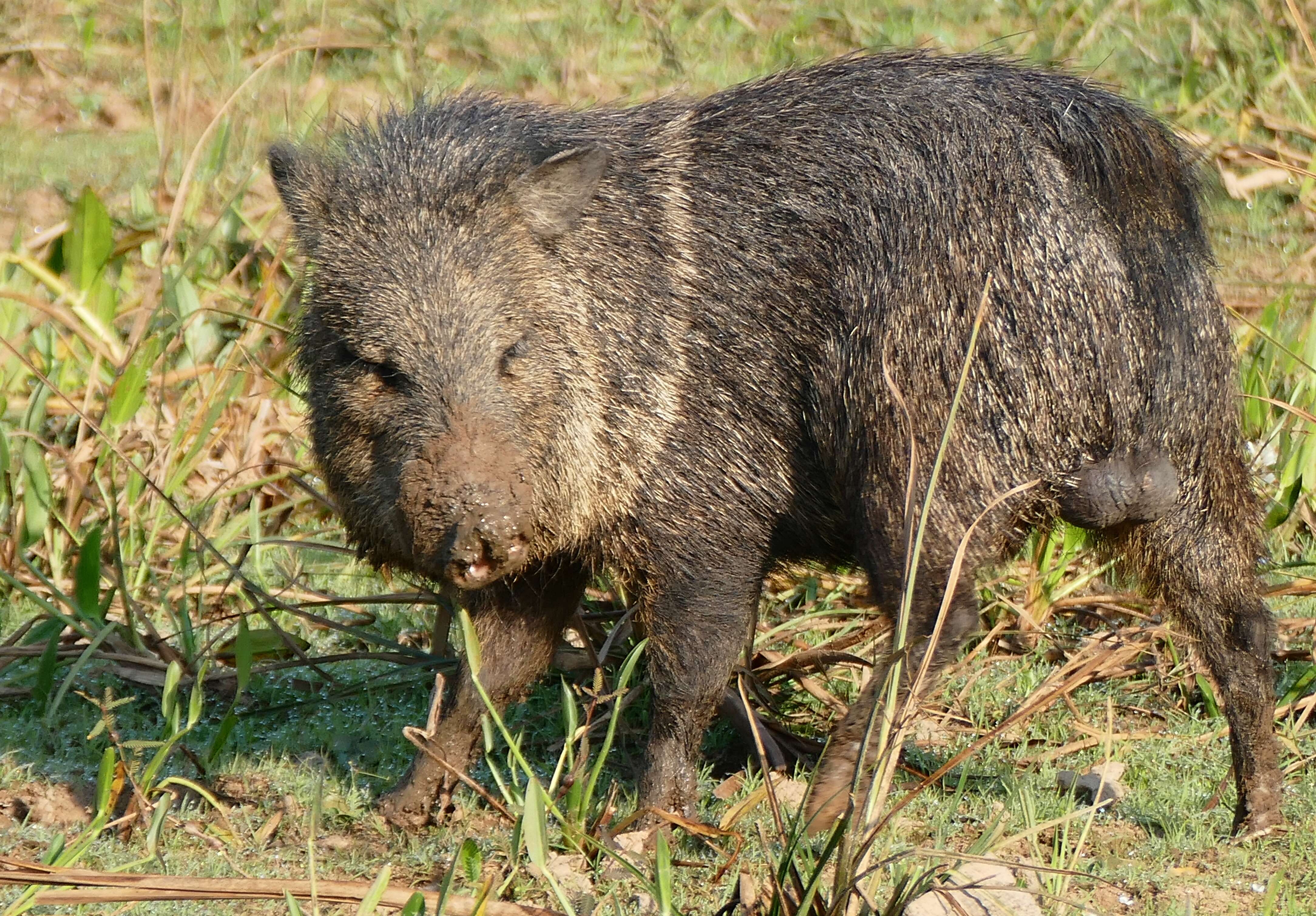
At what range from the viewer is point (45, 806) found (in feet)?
10.4

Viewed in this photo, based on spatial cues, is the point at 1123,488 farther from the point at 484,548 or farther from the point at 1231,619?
the point at 484,548

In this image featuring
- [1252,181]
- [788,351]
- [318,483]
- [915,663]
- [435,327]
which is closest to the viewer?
[435,327]

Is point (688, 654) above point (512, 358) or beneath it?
beneath

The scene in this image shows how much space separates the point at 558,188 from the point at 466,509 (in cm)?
78

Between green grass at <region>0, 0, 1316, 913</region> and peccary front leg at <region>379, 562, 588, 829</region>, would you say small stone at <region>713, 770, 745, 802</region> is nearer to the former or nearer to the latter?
green grass at <region>0, 0, 1316, 913</region>

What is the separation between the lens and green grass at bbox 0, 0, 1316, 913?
3008 mm

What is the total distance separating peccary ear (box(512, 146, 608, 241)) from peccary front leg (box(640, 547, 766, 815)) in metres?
0.73

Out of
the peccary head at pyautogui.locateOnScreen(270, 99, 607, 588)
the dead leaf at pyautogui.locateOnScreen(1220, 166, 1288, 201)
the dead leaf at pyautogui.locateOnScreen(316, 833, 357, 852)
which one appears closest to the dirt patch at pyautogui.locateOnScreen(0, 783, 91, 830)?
the dead leaf at pyautogui.locateOnScreen(316, 833, 357, 852)

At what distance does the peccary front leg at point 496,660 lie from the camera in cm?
316

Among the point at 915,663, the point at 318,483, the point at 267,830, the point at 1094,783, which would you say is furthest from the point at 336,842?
the point at 318,483

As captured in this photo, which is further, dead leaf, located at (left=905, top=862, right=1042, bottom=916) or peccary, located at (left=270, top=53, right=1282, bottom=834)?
peccary, located at (left=270, top=53, right=1282, bottom=834)

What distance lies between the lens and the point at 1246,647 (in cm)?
300

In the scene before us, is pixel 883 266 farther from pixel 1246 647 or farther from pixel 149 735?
pixel 149 735

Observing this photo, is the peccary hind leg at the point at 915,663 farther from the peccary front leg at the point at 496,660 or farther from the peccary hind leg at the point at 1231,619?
the peccary front leg at the point at 496,660
